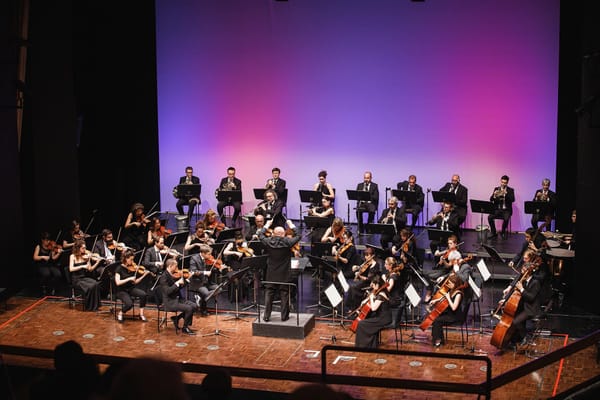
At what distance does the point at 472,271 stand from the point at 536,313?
1.16m

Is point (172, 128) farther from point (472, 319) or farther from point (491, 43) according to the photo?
point (472, 319)

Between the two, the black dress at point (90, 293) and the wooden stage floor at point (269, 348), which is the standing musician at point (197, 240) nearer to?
the wooden stage floor at point (269, 348)

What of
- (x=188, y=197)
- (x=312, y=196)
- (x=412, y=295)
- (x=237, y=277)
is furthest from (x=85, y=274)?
(x=412, y=295)

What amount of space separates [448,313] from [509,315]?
31.8 inches

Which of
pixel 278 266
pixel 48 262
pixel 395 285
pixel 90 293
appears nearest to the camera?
pixel 395 285

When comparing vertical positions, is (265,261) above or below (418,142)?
below

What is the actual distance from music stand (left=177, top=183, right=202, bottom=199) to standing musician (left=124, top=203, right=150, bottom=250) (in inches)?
69.1

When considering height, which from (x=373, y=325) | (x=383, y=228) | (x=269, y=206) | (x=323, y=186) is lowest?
(x=373, y=325)

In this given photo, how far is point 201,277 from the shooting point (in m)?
11.5

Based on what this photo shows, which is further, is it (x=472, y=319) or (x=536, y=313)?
(x=472, y=319)

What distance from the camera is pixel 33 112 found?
45.2 ft

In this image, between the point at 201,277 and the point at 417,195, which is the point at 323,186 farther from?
the point at 201,277

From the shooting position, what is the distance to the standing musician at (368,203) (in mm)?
15463

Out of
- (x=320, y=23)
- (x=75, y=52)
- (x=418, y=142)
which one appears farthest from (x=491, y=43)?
(x=75, y=52)
